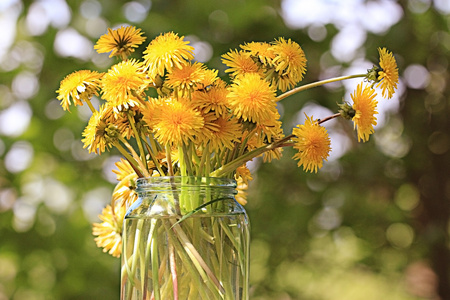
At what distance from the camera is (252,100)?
340 mm

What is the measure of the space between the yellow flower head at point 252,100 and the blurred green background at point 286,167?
2.53 ft

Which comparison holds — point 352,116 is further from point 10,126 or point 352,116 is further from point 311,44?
point 10,126

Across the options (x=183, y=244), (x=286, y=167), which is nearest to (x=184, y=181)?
(x=183, y=244)

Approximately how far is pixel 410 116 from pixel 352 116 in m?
0.98

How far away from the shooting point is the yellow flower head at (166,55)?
0.36 m

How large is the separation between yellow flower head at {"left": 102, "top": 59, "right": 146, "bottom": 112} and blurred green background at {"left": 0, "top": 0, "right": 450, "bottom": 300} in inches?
29.4

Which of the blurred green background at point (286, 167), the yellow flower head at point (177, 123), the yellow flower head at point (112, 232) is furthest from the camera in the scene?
the blurred green background at point (286, 167)

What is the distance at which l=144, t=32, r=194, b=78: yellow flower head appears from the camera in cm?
36

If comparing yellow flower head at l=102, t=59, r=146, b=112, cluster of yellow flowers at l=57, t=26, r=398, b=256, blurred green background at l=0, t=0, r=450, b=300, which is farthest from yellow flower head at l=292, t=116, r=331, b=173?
blurred green background at l=0, t=0, r=450, b=300

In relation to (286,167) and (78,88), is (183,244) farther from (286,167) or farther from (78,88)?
(286,167)

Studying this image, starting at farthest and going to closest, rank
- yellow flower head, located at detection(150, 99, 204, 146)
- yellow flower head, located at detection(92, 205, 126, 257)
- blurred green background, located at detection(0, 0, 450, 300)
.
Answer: blurred green background, located at detection(0, 0, 450, 300) → yellow flower head, located at detection(92, 205, 126, 257) → yellow flower head, located at detection(150, 99, 204, 146)

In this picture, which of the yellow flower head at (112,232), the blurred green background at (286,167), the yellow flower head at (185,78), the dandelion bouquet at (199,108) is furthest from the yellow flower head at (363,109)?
the blurred green background at (286,167)

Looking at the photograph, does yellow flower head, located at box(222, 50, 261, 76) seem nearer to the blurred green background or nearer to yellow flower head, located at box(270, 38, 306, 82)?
yellow flower head, located at box(270, 38, 306, 82)

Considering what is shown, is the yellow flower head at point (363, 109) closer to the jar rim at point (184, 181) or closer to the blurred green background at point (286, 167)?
the jar rim at point (184, 181)
